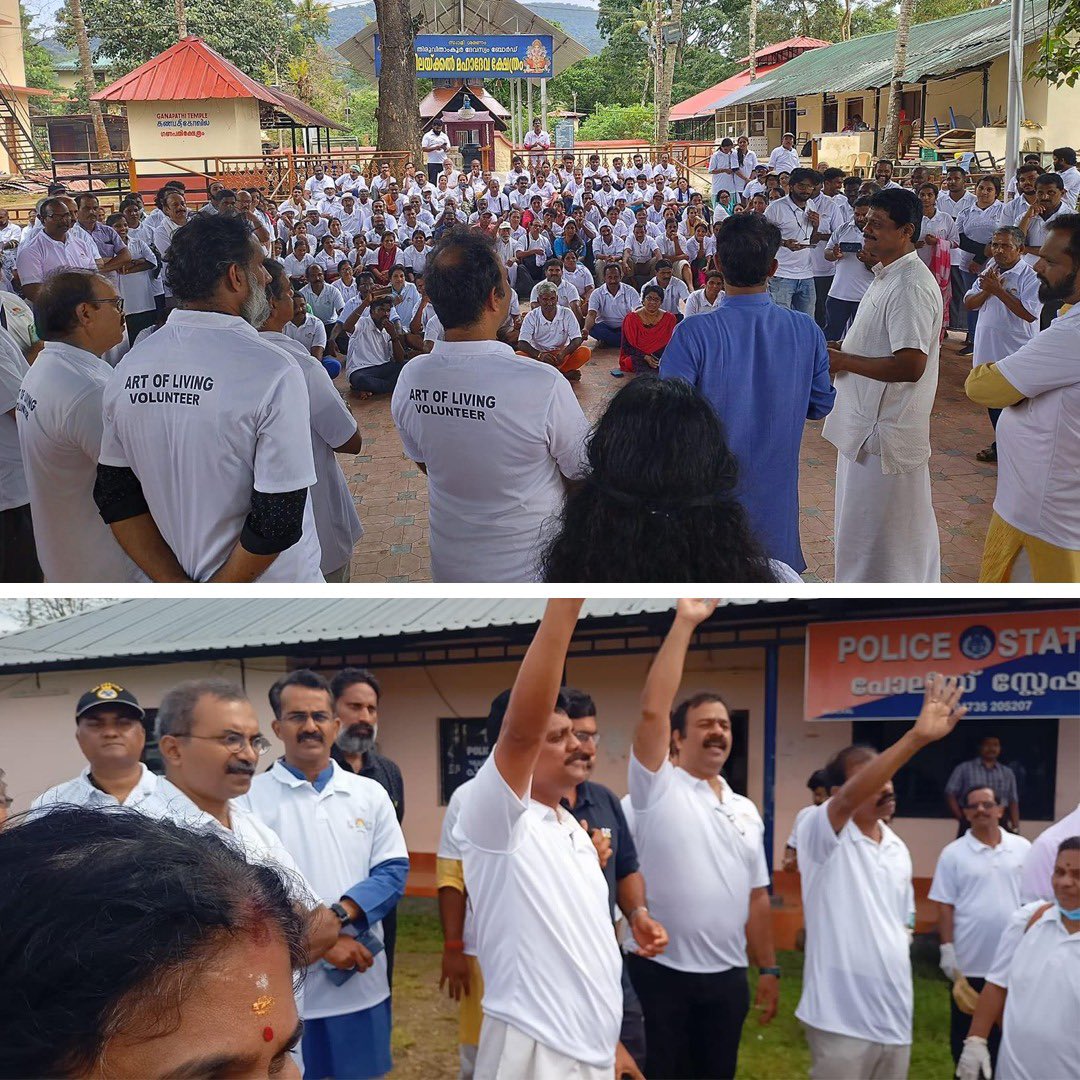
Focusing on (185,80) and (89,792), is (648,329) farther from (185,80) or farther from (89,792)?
(89,792)

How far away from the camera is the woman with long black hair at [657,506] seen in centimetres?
152

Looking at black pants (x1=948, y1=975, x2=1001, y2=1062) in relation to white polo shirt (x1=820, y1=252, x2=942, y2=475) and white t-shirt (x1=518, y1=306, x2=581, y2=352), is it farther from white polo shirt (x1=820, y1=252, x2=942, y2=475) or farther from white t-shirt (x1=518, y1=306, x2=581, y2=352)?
white t-shirt (x1=518, y1=306, x2=581, y2=352)

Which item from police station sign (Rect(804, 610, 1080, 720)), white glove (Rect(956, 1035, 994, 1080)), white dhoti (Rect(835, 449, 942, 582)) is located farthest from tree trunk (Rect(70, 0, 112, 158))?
white glove (Rect(956, 1035, 994, 1080))

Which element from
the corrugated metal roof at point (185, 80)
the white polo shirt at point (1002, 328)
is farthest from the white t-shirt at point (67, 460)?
the white polo shirt at point (1002, 328)

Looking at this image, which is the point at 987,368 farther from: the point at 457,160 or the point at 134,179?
the point at 457,160

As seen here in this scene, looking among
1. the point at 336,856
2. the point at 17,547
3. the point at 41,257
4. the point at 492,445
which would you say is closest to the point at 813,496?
the point at 492,445

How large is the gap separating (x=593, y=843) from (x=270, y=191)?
9.15m

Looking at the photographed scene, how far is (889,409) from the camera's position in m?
3.18

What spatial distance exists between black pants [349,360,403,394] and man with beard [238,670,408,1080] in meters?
6.12

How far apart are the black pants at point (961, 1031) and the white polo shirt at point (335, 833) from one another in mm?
637

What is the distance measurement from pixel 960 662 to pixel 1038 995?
391mm

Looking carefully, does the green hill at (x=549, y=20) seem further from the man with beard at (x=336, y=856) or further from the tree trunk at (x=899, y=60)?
the man with beard at (x=336, y=856)

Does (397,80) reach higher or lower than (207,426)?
higher

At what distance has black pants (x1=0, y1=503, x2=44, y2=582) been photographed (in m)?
3.31
